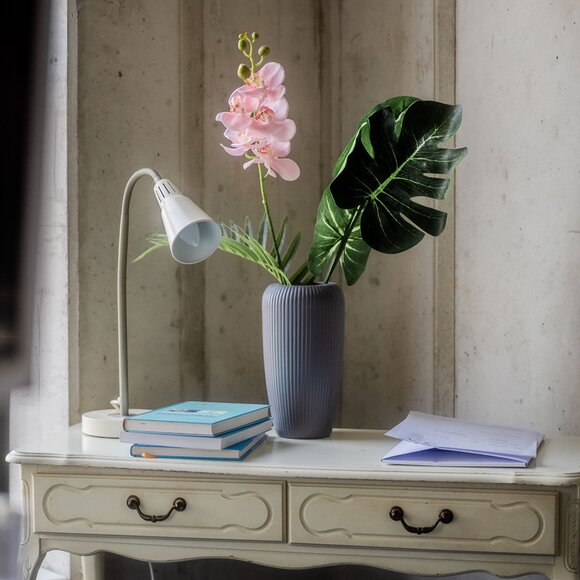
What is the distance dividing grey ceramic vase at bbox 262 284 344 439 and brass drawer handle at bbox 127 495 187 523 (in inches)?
11.8

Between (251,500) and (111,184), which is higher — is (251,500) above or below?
below

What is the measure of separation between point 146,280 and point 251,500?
0.74m

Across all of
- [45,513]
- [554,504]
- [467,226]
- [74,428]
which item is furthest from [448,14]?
[45,513]

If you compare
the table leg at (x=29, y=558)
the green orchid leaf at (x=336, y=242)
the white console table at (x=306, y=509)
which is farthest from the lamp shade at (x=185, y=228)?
the table leg at (x=29, y=558)

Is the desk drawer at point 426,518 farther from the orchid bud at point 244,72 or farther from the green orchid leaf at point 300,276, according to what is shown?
the orchid bud at point 244,72

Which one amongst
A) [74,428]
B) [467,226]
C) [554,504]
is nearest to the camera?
[554,504]

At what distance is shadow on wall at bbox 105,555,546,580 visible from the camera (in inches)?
81.6

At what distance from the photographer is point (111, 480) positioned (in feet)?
5.05

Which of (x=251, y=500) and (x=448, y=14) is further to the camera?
(x=448, y=14)

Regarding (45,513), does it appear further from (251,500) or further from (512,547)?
(512,547)

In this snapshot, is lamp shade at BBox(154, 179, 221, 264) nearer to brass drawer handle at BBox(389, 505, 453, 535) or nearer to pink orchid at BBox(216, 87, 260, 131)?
pink orchid at BBox(216, 87, 260, 131)

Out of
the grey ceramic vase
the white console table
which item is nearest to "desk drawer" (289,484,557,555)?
the white console table

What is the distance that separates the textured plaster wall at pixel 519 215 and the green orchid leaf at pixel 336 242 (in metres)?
0.37

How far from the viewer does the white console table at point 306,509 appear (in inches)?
55.6
